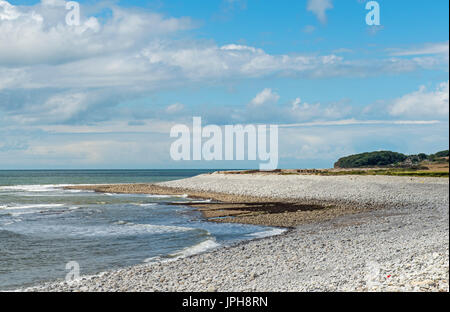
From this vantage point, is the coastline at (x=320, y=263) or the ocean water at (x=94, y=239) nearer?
the coastline at (x=320, y=263)

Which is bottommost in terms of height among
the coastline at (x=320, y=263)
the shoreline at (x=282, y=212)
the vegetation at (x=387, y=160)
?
the shoreline at (x=282, y=212)

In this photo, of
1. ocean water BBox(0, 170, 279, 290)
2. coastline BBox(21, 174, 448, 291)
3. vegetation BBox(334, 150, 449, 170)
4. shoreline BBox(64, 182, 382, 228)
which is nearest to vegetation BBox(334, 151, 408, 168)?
vegetation BBox(334, 150, 449, 170)

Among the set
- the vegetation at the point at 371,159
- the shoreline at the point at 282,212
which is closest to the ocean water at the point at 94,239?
the shoreline at the point at 282,212

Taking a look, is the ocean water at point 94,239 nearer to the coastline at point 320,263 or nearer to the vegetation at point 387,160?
the coastline at point 320,263

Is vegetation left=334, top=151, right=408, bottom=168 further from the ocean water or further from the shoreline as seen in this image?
the ocean water

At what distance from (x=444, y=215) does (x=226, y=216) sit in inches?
663

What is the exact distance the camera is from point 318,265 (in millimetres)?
15508

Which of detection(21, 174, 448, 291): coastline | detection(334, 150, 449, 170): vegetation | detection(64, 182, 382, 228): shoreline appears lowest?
detection(64, 182, 382, 228): shoreline

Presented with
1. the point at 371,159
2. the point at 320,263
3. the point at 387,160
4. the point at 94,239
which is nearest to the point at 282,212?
the point at 94,239

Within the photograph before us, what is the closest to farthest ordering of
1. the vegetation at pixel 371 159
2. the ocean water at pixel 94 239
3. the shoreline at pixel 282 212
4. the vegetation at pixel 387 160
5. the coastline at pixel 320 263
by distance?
1. the coastline at pixel 320 263
2. the ocean water at pixel 94 239
3. the shoreline at pixel 282 212
4. the vegetation at pixel 387 160
5. the vegetation at pixel 371 159

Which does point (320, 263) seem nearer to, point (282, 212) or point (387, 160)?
point (282, 212)

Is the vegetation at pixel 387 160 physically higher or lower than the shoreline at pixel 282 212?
higher
